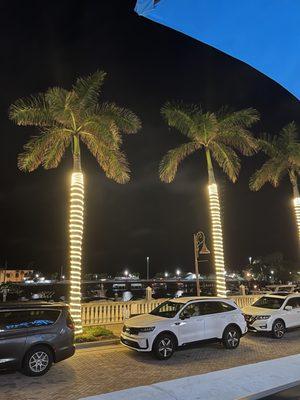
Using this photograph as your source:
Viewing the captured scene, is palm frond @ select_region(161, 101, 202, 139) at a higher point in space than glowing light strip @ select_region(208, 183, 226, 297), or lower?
higher

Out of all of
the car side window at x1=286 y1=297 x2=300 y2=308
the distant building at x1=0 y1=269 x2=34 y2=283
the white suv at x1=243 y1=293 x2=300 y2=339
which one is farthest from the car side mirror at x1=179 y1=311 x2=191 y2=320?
the distant building at x1=0 y1=269 x2=34 y2=283

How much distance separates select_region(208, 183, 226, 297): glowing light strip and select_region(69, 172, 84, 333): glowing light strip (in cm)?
740

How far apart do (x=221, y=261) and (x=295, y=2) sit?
1574cm

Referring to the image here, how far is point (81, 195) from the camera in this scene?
16156mm

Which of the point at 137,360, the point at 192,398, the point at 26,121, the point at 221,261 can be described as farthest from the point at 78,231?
the point at 192,398

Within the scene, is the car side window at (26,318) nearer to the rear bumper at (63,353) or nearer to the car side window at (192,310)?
the rear bumper at (63,353)

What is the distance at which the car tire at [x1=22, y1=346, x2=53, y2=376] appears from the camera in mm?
9391

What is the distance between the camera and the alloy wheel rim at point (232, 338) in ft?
43.4

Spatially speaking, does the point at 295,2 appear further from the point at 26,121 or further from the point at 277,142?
the point at 277,142

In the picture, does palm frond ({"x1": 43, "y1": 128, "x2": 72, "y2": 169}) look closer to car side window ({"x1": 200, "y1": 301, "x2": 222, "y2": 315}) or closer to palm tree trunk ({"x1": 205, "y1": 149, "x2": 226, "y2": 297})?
palm tree trunk ({"x1": 205, "y1": 149, "x2": 226, "y2": 297})

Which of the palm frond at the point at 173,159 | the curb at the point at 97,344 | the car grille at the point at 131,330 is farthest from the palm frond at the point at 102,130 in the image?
the curb at the point at 97,344

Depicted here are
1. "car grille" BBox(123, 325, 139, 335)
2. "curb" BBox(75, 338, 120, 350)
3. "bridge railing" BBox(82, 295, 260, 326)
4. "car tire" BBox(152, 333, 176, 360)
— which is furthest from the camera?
"bridge railing" BBox(82, 295, 260, 326)

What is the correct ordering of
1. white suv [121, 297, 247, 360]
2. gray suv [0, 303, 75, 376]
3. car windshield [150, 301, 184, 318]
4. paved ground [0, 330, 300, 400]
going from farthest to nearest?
car windshield [150, 301, 184, 318] < white suv [121, 297, 247, 360] < gray suv [0, 303, 75, 376] < paved ground [0, 330, 300, 400]

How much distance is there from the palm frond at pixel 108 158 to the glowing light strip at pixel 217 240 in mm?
5444
